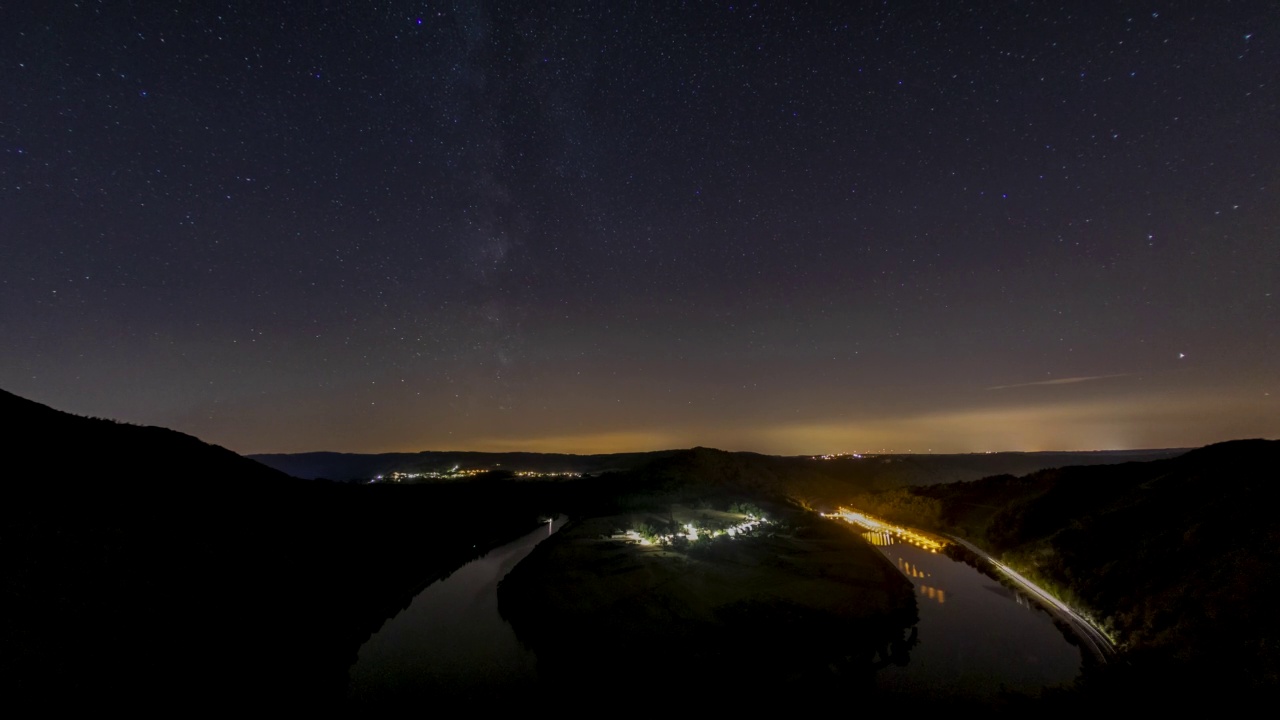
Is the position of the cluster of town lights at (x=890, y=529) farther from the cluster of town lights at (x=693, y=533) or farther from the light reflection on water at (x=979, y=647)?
the cluster of town lights at (x=693, y=533)

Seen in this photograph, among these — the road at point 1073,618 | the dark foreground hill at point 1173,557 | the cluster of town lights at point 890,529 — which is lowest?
the cluster of town lights at point 890,529

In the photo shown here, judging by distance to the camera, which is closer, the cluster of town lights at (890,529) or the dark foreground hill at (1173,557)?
the dark foreground hill at (1173,557)

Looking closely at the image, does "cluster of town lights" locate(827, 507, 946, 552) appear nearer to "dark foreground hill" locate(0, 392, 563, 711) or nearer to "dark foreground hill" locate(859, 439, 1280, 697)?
"dark foreground hill" locate(859, 439, 1280, 697)

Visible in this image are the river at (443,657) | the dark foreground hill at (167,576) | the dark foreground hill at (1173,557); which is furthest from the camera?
the river at (443,657)

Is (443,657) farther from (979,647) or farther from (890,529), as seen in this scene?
(890,529)

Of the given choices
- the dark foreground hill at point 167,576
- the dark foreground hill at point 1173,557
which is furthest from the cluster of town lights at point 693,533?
the dark foreground hill at point 1173,557

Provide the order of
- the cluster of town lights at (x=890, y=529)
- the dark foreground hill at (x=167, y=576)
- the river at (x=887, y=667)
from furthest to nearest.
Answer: the cluster of town lights at (x=890, y=529)
the river at (x=887, y=667)
the dark foreground hill at (x=167, y=576)

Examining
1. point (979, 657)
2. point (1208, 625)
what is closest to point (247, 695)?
point (979, 657)

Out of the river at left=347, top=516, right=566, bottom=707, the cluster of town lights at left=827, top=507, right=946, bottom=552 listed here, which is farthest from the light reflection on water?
the river at left=347, top=516, right=566, bottom=707
